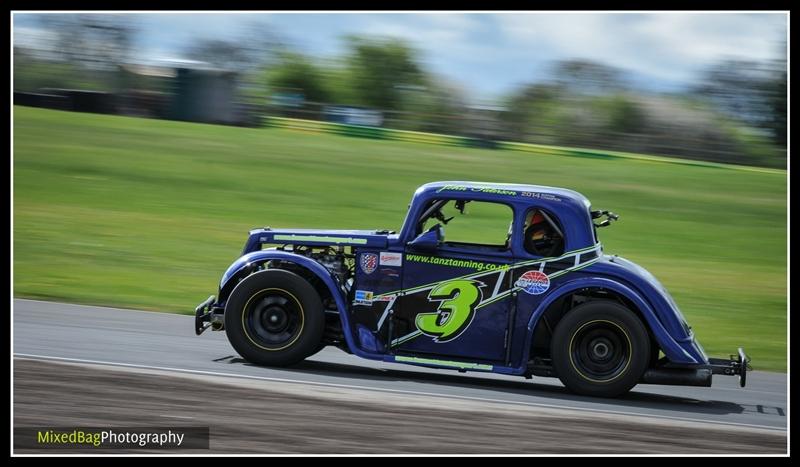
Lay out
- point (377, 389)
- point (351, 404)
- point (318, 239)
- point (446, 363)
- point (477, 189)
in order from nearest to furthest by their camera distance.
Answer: point (351, 404), point (377, 389), point (446, 363), point (477, 189), point (318, 239)

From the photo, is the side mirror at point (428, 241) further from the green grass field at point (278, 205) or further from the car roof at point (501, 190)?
the green grass field at point (278, 205)

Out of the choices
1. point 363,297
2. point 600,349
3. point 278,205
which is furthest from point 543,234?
point 278,205

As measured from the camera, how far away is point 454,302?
9211 millimetres

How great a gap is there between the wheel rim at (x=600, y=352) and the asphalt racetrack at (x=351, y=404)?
0.26 metres

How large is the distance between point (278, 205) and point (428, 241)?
13.8 metres

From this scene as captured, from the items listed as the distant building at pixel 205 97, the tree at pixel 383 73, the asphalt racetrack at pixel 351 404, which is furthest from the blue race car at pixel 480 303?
the tree at pixel 383 73

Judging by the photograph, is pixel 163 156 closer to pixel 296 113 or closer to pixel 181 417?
pixel 296 113

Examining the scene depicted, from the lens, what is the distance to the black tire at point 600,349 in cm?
897

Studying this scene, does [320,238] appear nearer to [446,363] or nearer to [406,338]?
[406,338]

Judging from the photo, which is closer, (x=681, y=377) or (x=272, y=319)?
(x=681, y=377)

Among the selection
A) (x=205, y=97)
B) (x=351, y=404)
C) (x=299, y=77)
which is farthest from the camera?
(x=299, y=77)

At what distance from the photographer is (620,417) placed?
27.8 feet

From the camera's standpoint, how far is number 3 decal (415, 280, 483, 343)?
9188mm

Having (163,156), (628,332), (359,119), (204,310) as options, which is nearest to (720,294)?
(628,332)
